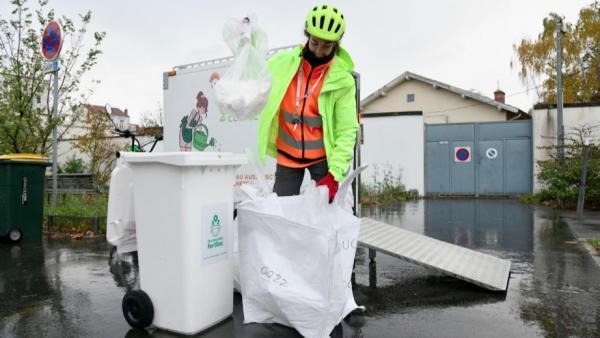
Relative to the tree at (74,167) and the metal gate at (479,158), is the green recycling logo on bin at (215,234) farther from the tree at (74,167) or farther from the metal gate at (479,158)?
the tree at (74,167)

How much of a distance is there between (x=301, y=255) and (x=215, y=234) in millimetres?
654

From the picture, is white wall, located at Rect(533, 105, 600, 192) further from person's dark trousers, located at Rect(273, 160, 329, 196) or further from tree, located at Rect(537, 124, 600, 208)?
person's dark trousers, located at Rect(273, 160, 329, 196)

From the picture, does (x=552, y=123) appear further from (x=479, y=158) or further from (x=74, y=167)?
(x=74, y=167)

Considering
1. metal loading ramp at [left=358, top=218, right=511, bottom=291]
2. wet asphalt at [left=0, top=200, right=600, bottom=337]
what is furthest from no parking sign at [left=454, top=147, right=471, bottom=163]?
metal loading ramp at [left=358, top=218, right=511, bottom=291]

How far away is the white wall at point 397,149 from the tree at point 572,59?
11.9m

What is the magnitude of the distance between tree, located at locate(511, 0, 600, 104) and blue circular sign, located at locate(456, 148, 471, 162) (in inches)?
441

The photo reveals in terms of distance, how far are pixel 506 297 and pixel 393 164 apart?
1370 cm

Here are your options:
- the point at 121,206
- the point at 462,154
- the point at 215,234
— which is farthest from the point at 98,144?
the point at 215,234

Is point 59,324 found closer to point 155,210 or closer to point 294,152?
point 155,210

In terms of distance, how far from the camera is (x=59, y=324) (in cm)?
343

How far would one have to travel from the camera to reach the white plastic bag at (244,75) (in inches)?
117

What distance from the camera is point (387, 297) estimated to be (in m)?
4.09

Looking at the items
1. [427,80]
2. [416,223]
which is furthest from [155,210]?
[427,80]

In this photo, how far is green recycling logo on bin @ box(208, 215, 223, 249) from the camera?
10.4 feet
